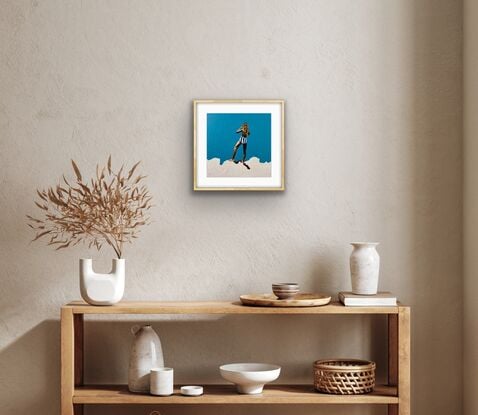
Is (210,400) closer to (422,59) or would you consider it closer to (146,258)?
(146,258)

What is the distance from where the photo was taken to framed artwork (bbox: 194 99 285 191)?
2.54 m

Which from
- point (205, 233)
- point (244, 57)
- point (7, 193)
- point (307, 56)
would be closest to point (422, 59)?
point (307, 56)

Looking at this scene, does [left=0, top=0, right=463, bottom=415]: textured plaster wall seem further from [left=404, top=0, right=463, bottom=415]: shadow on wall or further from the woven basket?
the woven basket

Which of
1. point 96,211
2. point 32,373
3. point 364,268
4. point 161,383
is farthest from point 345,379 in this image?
point 32,373

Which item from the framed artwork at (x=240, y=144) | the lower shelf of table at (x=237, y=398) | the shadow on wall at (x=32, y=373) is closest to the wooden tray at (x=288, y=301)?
the lower shelf of table at (x=237, y=398)

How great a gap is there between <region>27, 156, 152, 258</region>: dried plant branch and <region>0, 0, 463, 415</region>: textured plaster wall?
0.16 feet

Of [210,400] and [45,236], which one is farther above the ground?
[45,236]

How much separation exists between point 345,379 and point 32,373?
109 centimetres

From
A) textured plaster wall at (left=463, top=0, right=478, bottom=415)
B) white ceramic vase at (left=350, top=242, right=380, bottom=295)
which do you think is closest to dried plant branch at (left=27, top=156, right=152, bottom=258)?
white ceramic vase at (left=350, top=242, right=380, bottom=295)

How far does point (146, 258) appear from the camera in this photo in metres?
2.55

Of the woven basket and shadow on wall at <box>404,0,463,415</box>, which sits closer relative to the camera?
the woven basket

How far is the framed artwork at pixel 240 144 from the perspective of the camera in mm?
2535

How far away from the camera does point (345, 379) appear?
2314mm

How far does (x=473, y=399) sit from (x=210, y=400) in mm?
883
